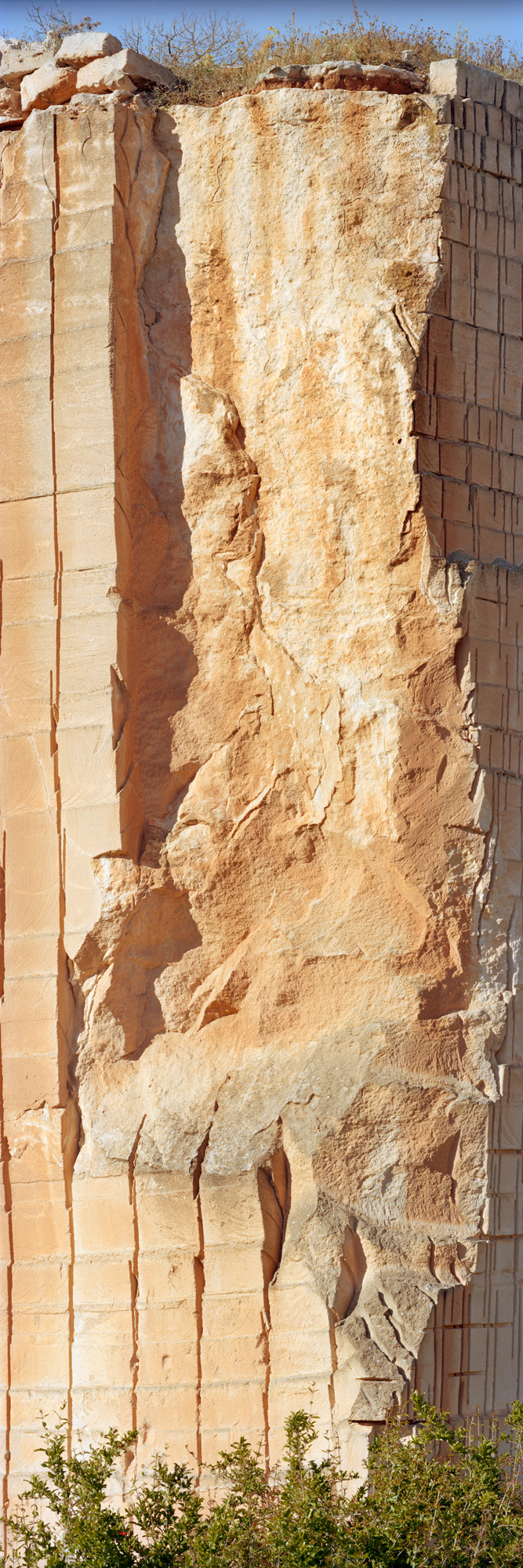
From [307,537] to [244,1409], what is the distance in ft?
12.9

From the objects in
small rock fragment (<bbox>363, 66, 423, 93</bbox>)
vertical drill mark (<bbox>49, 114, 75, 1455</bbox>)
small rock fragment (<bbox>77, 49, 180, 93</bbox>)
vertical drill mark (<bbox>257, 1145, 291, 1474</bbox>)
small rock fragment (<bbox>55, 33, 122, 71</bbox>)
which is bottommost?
vertical drill mark (<bbox>257, 1145, 291, 1474</bbox>)

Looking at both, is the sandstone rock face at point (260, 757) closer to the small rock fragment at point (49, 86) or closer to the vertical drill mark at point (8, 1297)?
the vertical drill mark at point (8, 1297)

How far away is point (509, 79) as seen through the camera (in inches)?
320

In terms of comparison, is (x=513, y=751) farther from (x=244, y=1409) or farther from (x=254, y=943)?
(x=244, y=1409)

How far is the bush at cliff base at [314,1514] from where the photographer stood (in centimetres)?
575

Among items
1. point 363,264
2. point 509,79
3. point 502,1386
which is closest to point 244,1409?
point 502,1386

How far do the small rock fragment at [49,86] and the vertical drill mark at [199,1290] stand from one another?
17.6ft

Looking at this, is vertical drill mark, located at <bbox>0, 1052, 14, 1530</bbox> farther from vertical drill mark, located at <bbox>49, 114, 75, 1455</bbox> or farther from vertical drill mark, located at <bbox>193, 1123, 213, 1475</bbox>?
vertical drill mark, located at <bbox>193, 1123, 213, 1475</bbox>

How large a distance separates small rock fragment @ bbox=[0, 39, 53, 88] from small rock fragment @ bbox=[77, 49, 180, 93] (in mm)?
331

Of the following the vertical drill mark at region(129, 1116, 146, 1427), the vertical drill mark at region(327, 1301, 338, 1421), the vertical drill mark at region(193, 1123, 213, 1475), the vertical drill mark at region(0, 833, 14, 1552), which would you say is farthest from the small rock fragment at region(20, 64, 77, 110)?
the vertical drill mark at region(327, 1301, 338, 1421)

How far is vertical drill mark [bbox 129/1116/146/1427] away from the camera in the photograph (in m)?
6.95

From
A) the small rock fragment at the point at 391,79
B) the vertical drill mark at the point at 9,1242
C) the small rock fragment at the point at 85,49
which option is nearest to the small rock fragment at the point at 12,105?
the small rock fragment at the point at 85,49

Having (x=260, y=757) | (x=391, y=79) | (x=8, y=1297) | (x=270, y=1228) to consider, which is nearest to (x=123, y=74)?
(x=391, y=79)

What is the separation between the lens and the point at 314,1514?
5785mm
